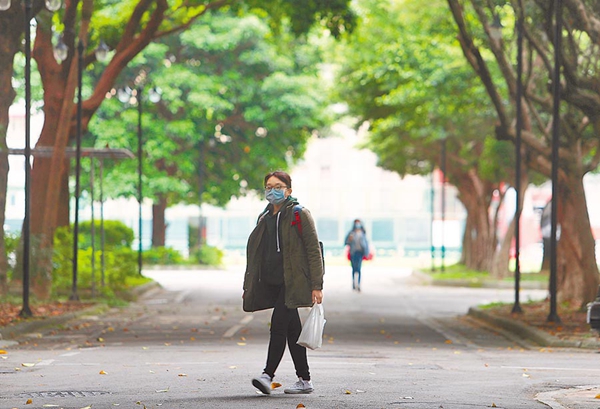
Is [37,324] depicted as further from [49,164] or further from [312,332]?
[312,332]

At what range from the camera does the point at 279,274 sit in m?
10.5

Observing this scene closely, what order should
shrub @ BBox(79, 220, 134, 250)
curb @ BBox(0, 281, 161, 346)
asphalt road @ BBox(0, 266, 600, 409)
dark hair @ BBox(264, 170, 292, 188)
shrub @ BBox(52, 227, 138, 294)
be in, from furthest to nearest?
shrub @ BBox(79, 220, 134, 250)
shrub @ BBox(52, 227, 138, 294)
curb @ BBox(0, 281, 161, 346)
dark hair @ BBox(264, 170, 292, 188)
asphalt road @ BBox(0, 266, 600, 409)

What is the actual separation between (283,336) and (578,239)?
557 inches

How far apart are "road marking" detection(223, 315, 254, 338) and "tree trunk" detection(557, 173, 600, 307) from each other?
595 centimetres

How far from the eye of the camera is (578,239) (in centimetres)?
2366

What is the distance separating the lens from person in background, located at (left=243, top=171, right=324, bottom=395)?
10352 mm

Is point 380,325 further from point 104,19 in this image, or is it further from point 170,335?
point 104,19

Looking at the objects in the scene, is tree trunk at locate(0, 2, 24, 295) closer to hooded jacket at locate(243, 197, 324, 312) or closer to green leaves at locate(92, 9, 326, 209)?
hooded jacket at locate(243, 197, 324, 312)

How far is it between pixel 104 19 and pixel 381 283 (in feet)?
46.6

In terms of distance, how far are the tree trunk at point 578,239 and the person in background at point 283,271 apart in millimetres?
13435

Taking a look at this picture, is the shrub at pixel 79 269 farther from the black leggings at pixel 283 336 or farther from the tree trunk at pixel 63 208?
the black leggings at pixel 283 336

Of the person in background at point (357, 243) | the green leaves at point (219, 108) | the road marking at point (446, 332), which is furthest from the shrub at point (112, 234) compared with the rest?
the road marking at point (446, 332)

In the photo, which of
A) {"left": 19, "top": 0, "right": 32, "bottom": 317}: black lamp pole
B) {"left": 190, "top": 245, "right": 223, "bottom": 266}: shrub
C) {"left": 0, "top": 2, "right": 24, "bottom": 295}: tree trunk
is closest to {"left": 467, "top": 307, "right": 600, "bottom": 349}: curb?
{"left": 19, "top": 0, "right": 32, "bottom": 317}: black lamp pole

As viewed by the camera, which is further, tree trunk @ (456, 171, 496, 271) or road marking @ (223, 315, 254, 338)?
tree trunk @ (456, 171, 496, 271)
